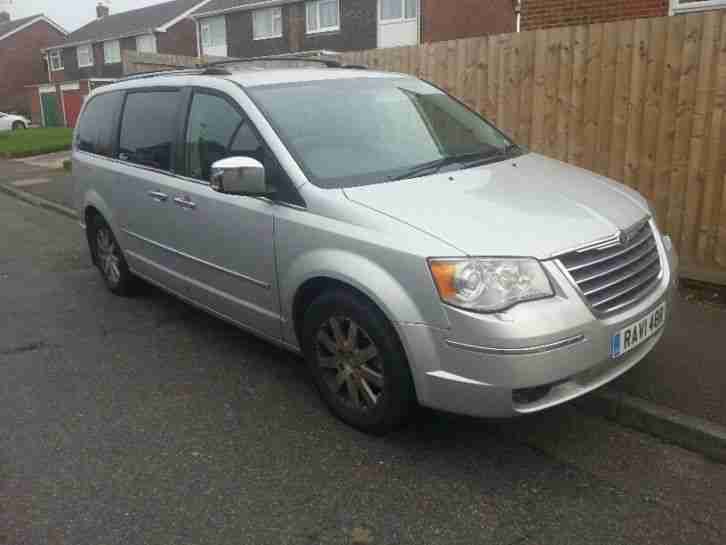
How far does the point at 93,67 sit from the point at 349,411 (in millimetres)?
48765

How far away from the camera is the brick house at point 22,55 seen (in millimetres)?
48938

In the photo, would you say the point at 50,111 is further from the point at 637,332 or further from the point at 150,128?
the point at 637,332

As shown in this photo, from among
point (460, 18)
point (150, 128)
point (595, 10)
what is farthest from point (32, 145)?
point (150, 128)

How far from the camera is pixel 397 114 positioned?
172 inches

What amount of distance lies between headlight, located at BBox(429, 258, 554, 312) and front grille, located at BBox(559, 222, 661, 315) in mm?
182

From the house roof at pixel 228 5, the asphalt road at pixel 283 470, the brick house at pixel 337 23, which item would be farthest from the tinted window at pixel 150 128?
the house roof at pixel 228 5

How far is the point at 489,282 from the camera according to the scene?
2.99 m

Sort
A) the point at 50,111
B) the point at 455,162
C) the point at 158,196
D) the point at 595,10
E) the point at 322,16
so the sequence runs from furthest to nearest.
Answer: the point at 50,111 < the point at 322,16 < the point at 595,10 < the point at 158,196 < the point at 455,162

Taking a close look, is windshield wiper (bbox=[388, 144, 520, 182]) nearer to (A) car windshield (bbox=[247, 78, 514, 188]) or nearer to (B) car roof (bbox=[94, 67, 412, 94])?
(A) car windshield (bbox=[247, 78, 514, 188])

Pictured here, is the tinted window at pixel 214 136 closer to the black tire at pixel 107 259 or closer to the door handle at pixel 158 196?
the door handle at pixel 158 196

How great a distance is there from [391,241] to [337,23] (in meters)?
29.3

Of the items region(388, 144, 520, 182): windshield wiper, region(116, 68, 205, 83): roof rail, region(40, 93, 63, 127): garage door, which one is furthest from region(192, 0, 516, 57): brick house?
region(388, 144, 520, 182): windshield wiper

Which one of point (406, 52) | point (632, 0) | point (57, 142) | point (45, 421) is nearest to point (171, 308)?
point (45, 421)

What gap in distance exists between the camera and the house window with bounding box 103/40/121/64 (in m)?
44.2
